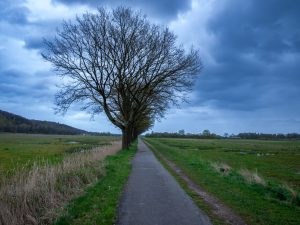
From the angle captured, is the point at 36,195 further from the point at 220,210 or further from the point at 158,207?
the point at 220,210

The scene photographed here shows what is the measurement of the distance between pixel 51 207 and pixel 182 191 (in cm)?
551

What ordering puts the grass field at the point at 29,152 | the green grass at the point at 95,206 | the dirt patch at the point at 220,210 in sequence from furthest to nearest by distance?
the grass field at the point at 29,152 < the dirt patch at the point at 220,210 < the green grass at the point at 95,206

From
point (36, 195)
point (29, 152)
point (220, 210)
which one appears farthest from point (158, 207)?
point (29, 152)

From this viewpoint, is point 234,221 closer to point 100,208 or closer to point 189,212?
point 189,212

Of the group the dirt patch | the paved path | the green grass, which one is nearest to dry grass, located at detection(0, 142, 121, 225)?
the green grass

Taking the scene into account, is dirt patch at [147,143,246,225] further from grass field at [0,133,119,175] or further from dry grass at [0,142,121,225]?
grass field at [0,133,119,175]

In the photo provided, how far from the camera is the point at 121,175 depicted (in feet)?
56.9

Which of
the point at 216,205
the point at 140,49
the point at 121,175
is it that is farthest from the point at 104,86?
the point at 216,205

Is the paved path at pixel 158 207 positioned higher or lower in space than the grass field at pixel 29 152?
lower

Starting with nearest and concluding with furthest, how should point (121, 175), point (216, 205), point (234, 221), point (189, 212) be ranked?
point (234, 221), point (189, 212), point (216, 205), point (121, 175)

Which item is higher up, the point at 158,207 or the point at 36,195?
the point at 36,195

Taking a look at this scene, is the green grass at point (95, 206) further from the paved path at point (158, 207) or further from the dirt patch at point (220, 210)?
the dirt patch at point (220, 210)

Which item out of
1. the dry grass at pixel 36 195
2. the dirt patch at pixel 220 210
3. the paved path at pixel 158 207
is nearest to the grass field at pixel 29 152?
the dry grass at pixel 36 195

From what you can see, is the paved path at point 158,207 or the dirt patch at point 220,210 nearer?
the paved path at point 158,207
